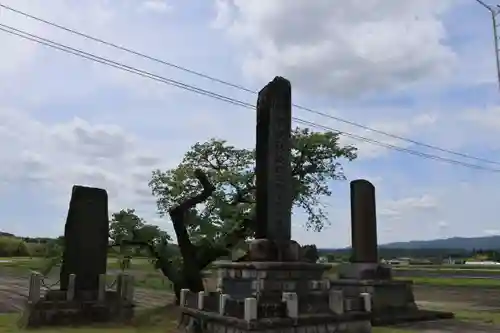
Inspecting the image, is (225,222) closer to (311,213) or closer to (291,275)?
(311,213)

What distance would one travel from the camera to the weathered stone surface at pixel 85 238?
16016 millimetres

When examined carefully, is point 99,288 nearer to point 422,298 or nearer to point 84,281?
point 84,281

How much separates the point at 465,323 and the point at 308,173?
926 centimetres

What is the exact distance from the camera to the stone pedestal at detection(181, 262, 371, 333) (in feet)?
33.9

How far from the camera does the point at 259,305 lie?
33.9ft

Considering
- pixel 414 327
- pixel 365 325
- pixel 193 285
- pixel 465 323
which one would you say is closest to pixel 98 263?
pixel 193 285

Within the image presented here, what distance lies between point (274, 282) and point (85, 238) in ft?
24.5

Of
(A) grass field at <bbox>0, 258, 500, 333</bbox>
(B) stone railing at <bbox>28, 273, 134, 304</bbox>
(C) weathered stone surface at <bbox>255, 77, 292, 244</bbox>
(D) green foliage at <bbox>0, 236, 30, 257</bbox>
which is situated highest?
(C) weathered stone surface at <bbox>255, 77, 292, 244</bbox>

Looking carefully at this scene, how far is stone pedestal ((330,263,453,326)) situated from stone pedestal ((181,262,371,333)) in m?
4.98

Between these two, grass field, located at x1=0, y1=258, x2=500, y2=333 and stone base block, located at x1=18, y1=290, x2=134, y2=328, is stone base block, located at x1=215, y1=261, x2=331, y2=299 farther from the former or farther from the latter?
stone base block, located at x1=18, y1=290, x2=134, y2=328

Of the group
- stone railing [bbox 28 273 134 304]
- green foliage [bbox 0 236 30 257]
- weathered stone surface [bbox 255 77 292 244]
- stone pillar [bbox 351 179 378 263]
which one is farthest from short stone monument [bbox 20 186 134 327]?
green foliage [bbox 0 236 30 257]

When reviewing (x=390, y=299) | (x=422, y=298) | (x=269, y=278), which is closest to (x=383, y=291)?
(x=390, y=299)

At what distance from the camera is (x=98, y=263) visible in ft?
53.7

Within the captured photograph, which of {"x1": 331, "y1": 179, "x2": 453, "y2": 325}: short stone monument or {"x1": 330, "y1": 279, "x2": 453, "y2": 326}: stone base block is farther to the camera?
{"x1": 331, "y1": 179, "x2": 453, "y2": 325}: short stone monument
